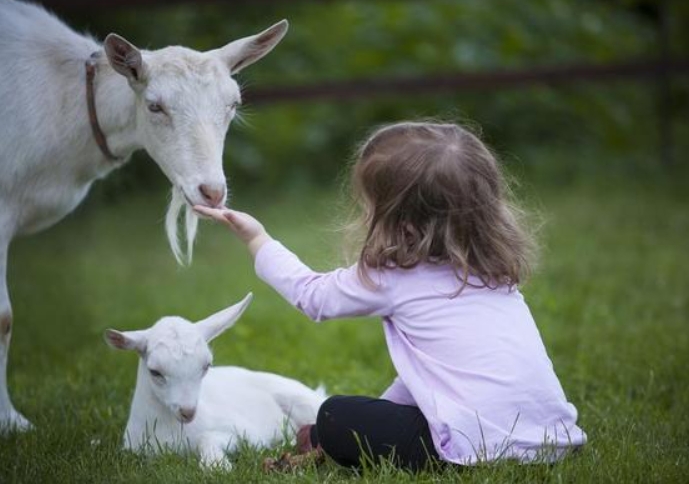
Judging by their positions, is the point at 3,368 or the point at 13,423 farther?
the point at 3,368

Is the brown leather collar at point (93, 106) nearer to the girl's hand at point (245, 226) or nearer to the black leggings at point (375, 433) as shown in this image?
the girl's hand at point (245, 226)

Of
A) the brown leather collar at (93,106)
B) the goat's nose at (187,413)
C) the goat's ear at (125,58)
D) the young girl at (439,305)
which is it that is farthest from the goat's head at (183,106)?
the goat's nose at (187,413)

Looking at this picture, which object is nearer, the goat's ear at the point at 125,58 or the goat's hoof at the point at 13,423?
the goat's ear at the point at 125,58

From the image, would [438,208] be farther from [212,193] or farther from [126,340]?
[126,340]

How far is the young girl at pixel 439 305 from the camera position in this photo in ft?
8.77

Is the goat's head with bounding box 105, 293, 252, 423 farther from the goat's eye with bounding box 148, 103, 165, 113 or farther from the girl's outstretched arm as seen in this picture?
the goat's eye with bounding box 148, 103, 165, 113

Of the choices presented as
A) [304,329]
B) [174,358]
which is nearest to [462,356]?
[174,358]

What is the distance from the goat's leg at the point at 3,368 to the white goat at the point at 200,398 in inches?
20.2

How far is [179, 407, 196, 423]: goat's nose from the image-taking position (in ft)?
9.50

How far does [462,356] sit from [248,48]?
1.42m

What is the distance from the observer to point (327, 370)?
432 centimetres

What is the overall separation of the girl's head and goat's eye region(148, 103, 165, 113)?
81 cm

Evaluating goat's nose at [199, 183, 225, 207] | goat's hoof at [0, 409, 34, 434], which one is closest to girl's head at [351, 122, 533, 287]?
goat's nose at [199, 183, 225, 207]

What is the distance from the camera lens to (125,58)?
10.8ft
